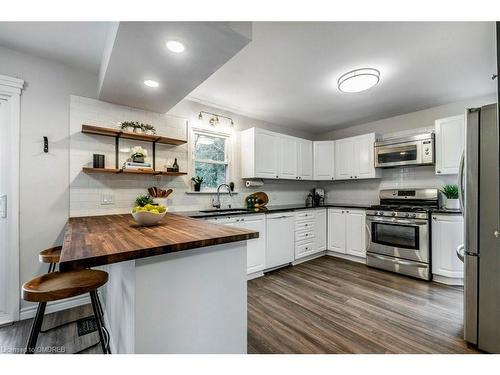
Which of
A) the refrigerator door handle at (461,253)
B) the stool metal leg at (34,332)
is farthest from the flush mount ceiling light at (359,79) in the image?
the stool metal leg at (34,332)

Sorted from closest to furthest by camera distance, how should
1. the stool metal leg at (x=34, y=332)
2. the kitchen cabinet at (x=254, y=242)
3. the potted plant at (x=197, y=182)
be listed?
the stool metal leg at (x=34, y=332)
the kitchen cabinet at (x=254, y=242)
the potted plant at (x=197, y=182)

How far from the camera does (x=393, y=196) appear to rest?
387 centimetres

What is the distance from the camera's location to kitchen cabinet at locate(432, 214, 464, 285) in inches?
113

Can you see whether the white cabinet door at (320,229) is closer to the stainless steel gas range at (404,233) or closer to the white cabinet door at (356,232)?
the white cabinet door at (356,232)

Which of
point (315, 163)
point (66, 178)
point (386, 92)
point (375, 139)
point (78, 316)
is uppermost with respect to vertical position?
point (386, 92)

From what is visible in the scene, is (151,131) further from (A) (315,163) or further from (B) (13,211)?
(A) (315,163)

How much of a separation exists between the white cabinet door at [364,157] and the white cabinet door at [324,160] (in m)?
0.45

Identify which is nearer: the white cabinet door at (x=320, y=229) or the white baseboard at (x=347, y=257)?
the white baseboard at (x=347, y=257)

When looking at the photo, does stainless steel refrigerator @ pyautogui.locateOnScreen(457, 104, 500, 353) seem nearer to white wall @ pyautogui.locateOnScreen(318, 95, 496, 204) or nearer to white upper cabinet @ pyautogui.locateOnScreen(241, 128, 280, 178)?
white wall @ pyautogui.locateOnScreen(318, 95, 496, 204)

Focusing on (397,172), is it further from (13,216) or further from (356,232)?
(13,216)

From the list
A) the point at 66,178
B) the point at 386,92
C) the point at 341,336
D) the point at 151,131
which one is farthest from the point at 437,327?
the point at 66,178

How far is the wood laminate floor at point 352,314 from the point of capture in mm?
1761

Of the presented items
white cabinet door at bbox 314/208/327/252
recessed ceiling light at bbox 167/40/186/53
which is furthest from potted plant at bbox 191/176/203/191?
white cabinet door at bbox 314/208/327/252
